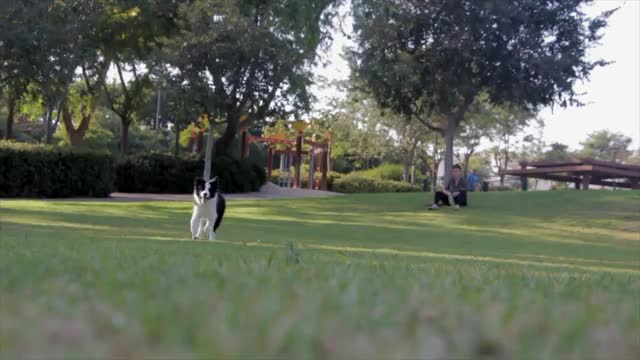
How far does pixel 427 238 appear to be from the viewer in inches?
810

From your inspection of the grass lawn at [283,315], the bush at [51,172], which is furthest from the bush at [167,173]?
the grass lawn at [283,315]

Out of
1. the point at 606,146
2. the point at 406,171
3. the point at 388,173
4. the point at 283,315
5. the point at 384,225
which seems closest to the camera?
the point at 283,315

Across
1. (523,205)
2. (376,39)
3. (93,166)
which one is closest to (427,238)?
(523,205)

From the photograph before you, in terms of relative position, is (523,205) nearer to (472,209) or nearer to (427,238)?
(472,209)

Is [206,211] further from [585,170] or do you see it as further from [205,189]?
[585,170]

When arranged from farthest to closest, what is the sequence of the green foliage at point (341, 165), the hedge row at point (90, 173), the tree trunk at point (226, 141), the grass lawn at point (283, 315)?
the green foliage at point (341, 165) → the tree trunk at point (226, 141) → the hedge row at point (90, 173) → the grass lawn at point (283, 315)

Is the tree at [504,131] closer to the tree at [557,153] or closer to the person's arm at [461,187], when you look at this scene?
the tree at [557,153]

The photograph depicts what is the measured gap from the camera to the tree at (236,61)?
36.7 m

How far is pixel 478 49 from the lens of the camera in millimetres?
35312

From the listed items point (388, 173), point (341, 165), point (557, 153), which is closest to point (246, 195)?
point (388, 173)

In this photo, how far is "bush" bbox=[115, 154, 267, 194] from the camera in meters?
41.0

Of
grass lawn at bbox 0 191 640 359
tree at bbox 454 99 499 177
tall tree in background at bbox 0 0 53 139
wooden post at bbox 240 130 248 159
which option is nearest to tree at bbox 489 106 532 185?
tree at bbox 454 99 499 177

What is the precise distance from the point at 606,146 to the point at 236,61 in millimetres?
87945

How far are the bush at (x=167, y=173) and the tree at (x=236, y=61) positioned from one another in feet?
10.1
